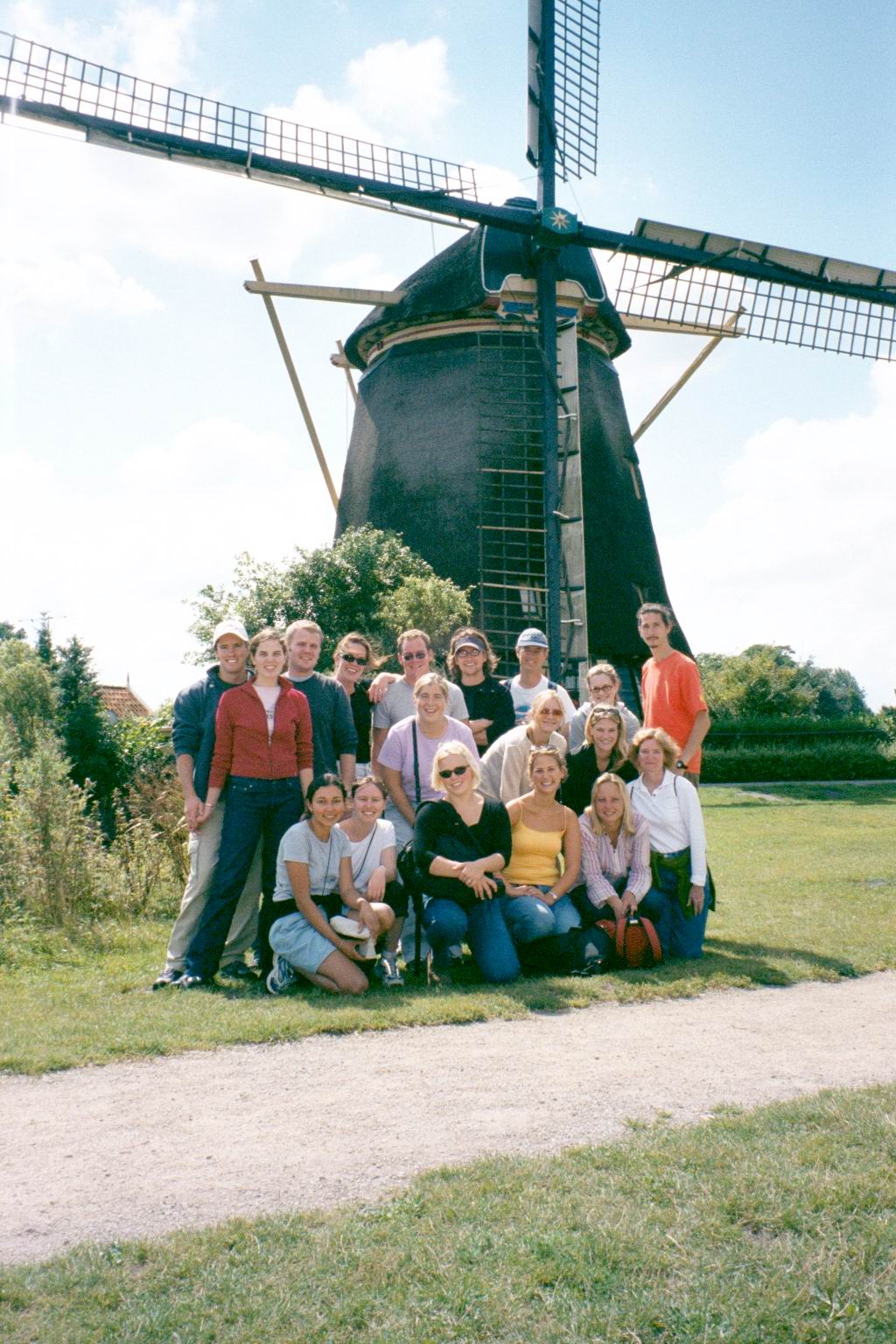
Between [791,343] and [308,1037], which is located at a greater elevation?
[791,343]

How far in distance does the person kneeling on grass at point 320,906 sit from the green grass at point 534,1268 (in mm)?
2329

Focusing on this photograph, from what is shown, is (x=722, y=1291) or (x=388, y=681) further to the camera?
(x=388, y=681)

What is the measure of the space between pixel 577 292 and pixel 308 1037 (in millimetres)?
13343

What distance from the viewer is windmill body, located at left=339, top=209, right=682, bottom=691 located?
50.4 feet

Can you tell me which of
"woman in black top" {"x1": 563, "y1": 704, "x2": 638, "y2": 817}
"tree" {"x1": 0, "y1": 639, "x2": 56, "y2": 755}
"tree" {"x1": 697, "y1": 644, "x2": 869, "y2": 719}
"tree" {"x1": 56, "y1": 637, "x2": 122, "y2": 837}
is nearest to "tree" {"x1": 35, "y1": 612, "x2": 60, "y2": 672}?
"tree" {"x1": 0, "y1": 639, "x2": 56, "y2": 755}

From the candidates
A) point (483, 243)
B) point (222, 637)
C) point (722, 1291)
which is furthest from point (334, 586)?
point (722, 1291)

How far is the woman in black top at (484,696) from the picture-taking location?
6.59m

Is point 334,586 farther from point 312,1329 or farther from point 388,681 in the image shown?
point 312,1329

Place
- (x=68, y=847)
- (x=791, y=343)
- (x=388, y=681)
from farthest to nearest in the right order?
1. (x=791, y=343)
2. (x=68, y=847)
3. (x=388, y=681)

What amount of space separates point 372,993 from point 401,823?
1.24 meters

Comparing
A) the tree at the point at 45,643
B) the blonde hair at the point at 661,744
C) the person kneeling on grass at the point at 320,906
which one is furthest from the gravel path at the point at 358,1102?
the tree at the point at 45,643

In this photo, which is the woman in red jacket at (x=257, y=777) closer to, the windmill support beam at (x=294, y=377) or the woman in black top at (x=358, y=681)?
the woman in black top at (x=358, y=681)

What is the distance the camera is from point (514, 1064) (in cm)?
393

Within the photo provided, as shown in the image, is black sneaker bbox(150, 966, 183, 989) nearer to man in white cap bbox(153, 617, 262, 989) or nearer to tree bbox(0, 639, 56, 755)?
man in white cap bbox(153, 617, 262, 989)
